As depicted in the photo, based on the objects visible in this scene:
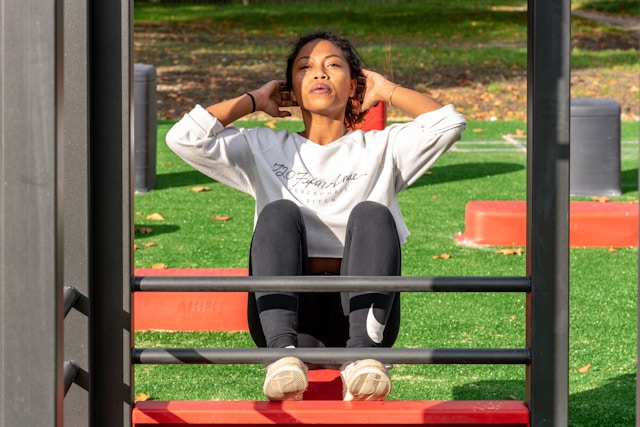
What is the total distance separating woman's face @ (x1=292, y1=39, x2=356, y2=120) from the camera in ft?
12.1

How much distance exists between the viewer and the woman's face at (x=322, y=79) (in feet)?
12.1

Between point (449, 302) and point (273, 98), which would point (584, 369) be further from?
point (273, 98)

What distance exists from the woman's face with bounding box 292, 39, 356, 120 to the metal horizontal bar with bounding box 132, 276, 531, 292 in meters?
0.78

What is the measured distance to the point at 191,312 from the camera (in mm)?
5148

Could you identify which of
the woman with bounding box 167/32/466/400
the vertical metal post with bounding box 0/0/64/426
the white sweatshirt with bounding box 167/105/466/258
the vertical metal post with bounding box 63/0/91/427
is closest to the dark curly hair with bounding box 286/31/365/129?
the woman with bounding box 167/32/466/400

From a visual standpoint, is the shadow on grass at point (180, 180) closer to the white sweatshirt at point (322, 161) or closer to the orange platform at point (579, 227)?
the orange platform at point (579, 227)

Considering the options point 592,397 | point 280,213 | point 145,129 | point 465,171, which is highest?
point 145,129

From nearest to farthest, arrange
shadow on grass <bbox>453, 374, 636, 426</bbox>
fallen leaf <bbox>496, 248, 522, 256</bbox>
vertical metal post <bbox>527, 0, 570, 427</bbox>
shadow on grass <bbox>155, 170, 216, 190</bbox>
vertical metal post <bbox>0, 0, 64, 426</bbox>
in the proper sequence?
vertical metal post <bbox>0, 0, 64, 426</bbox> < vertical metal post <bbox>527, 0, 570, 427</bbox> < shadow on grass <bbox>453, 374, 636, 426</bbox> < fallen leaf <bbox>496, 248, 522, 256</bbox> < shadow on grass <bbox>155, 170, 216, 190</bbox>

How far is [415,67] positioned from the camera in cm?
1702

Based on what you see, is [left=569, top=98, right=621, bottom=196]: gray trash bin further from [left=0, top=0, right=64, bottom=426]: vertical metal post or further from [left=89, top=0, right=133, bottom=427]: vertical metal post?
[left=0, top=0, right=64, bottom=426]: vertical metal post

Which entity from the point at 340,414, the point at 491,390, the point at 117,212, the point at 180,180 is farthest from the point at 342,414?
the point at 180,180

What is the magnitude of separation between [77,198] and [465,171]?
6623 millimetres

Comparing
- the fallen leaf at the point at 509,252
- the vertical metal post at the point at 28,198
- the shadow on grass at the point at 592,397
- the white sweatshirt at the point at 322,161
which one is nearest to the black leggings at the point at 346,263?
the white sweatshirt at the point at 322,161

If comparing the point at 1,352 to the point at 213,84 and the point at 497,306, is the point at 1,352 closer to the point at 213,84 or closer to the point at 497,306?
the point at 497,306
